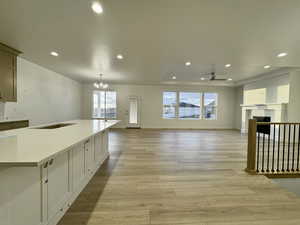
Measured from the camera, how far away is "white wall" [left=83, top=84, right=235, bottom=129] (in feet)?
29.0

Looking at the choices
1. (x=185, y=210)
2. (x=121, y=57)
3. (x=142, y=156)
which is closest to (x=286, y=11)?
(x=185, y=210)

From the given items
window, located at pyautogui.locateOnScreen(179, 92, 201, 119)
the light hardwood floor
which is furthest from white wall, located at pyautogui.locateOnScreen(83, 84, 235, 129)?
the light hardwood floor

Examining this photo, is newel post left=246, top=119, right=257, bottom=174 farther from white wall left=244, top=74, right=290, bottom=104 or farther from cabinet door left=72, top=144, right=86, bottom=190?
white wall left=244, top=74, right=290, bottom=104

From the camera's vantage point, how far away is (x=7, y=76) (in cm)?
356

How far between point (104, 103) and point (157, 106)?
318 cm

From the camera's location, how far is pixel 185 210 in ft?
6.15

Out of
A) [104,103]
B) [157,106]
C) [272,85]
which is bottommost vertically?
[157,106]

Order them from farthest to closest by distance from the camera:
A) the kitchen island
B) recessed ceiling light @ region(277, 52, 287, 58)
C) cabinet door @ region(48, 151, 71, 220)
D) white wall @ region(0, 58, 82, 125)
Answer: white wall @ region(0, 58, 82, 125) < recessed ceiling light @ region(277, 52, 287, 58) < cabinet door @ region(48, 151, 71, 220) < the kitchen island

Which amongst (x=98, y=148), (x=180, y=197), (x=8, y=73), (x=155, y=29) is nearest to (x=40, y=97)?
(x=8, y=73)

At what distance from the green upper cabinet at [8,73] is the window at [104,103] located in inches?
197

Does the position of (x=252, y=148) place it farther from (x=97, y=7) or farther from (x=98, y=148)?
(x=97, y=7)

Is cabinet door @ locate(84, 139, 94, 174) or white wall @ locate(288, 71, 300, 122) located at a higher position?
white wall @ locate(288, 71, 300, 122)

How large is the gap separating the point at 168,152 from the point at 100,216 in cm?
278

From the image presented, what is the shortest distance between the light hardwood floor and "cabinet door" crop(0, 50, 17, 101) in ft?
9.62
